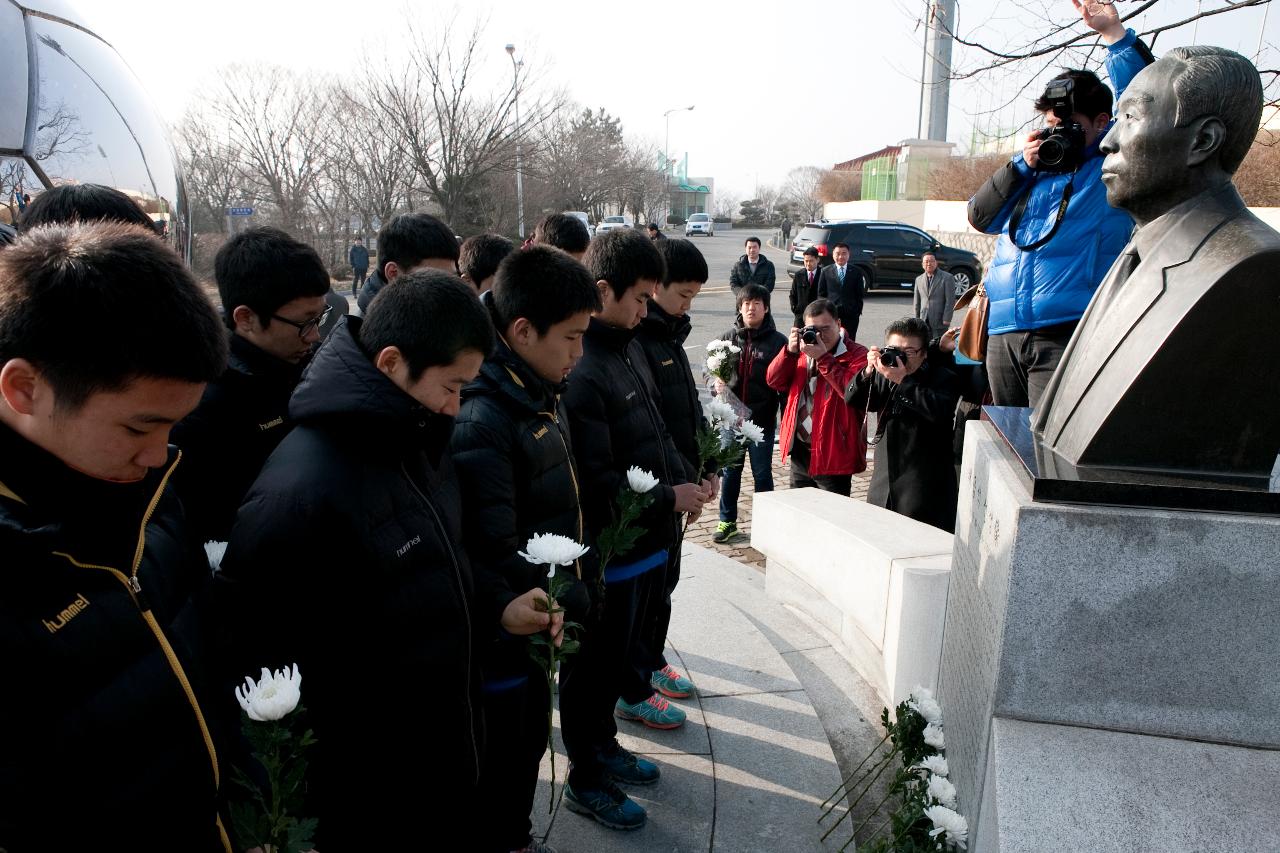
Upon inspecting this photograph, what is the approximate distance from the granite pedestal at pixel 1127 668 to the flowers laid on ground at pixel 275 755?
5.20ft

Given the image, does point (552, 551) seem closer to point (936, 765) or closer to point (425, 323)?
point (425, 323)

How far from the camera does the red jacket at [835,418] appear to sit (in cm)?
531

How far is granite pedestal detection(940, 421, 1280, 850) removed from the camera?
210cm

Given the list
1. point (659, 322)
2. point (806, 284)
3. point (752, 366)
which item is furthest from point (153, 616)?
point (806, 284)

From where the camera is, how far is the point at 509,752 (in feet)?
8.53

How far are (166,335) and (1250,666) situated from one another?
259 centimetres

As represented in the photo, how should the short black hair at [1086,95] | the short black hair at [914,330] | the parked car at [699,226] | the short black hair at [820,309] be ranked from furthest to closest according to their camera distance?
the parked car at [699,226] → the short black hair at [820,309] → the short black hair at [914,330] → the short black hair at [1086,95]

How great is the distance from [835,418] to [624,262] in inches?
102

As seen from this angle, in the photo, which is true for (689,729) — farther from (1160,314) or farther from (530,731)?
(1160,314)

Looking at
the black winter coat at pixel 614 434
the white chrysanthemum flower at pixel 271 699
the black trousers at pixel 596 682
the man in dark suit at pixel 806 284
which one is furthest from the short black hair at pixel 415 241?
the man in dark suit at pixel 806 284

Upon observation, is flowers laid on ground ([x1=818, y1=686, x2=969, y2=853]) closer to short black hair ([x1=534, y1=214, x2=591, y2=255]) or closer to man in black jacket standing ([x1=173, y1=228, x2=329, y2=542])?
man in black jacket standing ([x1=173, y1=228, x2=329, y2=542])

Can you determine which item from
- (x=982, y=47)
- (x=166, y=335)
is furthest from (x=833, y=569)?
(x=982, y=47)

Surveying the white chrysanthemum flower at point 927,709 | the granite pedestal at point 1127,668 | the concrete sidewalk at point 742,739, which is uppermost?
the granite pedestal at point 1127,668

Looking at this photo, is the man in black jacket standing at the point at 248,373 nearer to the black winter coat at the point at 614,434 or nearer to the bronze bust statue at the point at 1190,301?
the black winter coat at the point at 614,434
